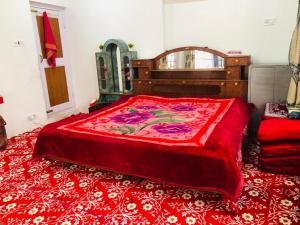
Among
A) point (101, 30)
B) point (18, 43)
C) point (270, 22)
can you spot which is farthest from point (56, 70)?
point (270, 22)

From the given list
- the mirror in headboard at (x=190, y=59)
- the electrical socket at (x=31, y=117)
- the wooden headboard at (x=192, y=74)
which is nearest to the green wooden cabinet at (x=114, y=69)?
the wooden headboard at (x=192, y=74)

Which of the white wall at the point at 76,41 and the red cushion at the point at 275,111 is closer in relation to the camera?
the red cushion at the point at 275,111

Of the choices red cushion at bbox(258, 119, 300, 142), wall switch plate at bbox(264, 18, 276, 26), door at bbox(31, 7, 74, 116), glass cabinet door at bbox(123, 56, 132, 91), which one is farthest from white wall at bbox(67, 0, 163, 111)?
red cushion at bbox(258, 119, 300, 142)

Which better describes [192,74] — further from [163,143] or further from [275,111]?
[163,143]

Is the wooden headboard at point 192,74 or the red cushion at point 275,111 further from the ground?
the wooden headboard at point 192,74

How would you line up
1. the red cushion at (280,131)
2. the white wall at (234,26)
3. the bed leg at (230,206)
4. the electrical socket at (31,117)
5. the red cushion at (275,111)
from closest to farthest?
1. the bed leg at (230,206)
2. the red cushion at (280,131)
3. the red cushion at (275,111)
4. the white wall at (234,26)
5. the electrical socket at (31,117)

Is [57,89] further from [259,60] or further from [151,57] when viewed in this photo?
[259,60]

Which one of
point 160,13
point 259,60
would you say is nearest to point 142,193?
point 259,60

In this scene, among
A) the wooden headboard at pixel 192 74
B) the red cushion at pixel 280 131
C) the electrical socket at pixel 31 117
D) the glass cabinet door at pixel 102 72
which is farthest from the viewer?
the glass cabinet door at pixel 102 72

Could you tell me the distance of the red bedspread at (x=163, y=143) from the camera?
69.6 inches

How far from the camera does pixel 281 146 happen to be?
2141mm

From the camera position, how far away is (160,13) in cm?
376

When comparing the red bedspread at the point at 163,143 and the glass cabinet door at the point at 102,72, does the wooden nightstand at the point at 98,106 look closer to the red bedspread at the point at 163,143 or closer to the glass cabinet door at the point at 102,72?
the glass cabinet door at the point at 102,72

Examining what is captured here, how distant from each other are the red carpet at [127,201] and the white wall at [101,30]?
2406 millimetres
